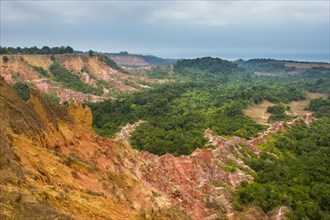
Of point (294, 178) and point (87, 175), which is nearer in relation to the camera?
point (87, 175)

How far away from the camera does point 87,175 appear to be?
97.7ft

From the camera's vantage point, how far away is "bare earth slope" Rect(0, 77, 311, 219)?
2134 cm

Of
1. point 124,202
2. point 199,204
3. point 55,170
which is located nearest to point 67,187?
point 55,170

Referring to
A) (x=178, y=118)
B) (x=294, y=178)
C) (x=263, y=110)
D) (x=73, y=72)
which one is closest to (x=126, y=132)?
(x=178, y=118)

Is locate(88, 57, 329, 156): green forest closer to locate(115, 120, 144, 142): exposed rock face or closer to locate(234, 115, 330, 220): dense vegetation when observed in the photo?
locate(115, 120, 144, 142): exposed rock face

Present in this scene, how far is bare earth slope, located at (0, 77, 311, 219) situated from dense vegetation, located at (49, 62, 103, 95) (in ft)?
284

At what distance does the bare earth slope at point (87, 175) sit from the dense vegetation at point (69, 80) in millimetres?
86517

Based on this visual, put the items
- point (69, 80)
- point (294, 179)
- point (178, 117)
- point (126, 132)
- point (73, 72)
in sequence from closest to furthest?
1. point (294, 179)
2. point (126, 132)
3. point (178, 117)
4. point (69, 80)
5. point (73, 72)

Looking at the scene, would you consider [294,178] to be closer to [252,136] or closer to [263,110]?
[252,136]

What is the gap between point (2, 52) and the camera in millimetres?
137125

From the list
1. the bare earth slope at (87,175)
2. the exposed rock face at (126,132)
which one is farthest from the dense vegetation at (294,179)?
the exposed rock face at (126,132)

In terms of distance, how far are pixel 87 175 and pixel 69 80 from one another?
111155 millimetres

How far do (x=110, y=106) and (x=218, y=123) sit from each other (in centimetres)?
3116

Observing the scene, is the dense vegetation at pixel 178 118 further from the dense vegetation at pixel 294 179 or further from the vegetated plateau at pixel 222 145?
the dense vegetation at pixel 294 179
